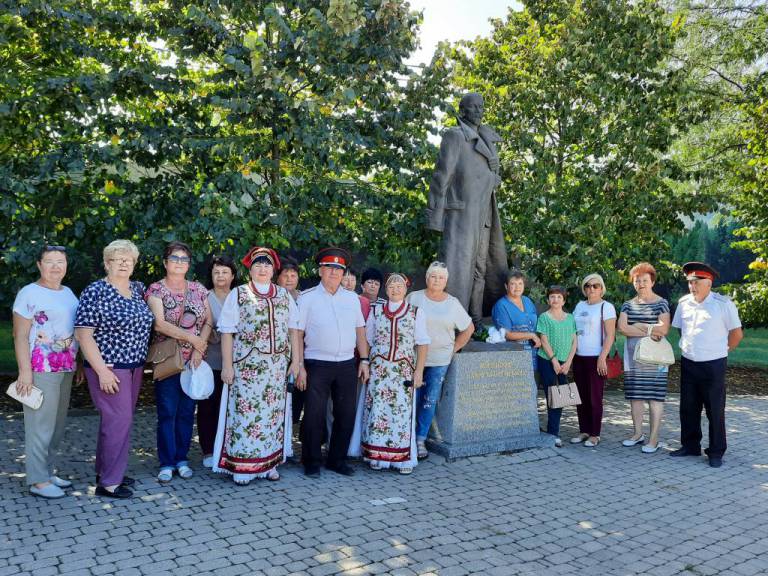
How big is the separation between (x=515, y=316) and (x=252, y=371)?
287 centimetres

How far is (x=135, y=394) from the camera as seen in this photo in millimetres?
4883

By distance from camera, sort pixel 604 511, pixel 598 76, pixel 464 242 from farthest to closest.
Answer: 1. pixel 598 76
2. pixel 464 242
3. pixel 604 511

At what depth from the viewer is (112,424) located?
466 cm

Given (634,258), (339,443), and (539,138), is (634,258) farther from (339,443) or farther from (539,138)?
(339,443)

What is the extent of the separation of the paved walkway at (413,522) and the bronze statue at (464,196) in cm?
186

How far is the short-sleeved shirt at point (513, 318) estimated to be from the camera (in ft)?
21.7

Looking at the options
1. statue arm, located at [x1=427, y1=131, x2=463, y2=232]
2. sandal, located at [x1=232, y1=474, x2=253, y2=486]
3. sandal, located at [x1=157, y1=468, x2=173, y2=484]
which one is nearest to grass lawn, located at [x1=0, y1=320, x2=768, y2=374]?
statue arm, located at [x1=427, y1=131, x2=463, y2=232]

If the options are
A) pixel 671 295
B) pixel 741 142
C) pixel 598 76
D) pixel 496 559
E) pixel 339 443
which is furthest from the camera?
pixel 671 295

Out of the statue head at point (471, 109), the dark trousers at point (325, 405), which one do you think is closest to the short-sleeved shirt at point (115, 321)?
the dark trousers at point (325, 405)

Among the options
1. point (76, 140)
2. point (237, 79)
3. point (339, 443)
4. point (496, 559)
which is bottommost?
point (496, 559)

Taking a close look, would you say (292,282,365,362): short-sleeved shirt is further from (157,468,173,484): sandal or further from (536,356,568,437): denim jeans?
(536,356,568,437): denim jeans

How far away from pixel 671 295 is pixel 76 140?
1404 centimetres

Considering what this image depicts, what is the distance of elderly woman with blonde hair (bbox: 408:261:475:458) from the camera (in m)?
5.88

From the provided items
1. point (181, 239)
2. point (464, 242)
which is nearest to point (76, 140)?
point (181, 239)
